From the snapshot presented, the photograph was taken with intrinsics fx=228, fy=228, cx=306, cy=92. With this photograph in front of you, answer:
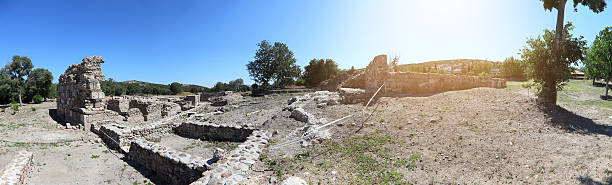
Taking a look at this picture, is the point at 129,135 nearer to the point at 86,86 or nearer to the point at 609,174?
the point at 86,86

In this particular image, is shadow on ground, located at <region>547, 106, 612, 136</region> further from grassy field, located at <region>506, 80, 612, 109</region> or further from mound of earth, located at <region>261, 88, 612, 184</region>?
grassy field, located at <region>506, 80, 612, 109</region>

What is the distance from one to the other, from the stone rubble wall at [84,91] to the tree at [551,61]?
24.6m

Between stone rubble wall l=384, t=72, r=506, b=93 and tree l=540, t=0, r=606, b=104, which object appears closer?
tree l=540, t=0, r=606, b=104

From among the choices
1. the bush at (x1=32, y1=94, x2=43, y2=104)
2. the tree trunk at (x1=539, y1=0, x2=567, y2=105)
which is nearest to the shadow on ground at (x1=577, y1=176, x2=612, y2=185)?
the tree trunk at (x1=539, y1=0, x2=567, y2=105)

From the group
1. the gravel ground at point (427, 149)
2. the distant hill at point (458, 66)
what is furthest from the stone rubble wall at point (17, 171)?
the distant hill at point (458, 66)

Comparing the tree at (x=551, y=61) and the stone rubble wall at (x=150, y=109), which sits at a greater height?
the tree at (x=551, y=61)

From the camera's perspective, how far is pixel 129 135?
11.7 metres

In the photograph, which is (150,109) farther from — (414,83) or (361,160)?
(414,83)

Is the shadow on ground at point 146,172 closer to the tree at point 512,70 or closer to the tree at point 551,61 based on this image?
the tree at point 551,61

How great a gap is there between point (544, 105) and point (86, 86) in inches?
994

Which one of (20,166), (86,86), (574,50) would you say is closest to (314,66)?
(86,86)

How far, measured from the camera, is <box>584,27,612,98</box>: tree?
15.2 metres

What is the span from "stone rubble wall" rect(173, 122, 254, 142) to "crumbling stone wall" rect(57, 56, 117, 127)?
266 inches

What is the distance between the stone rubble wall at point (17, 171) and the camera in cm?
619
